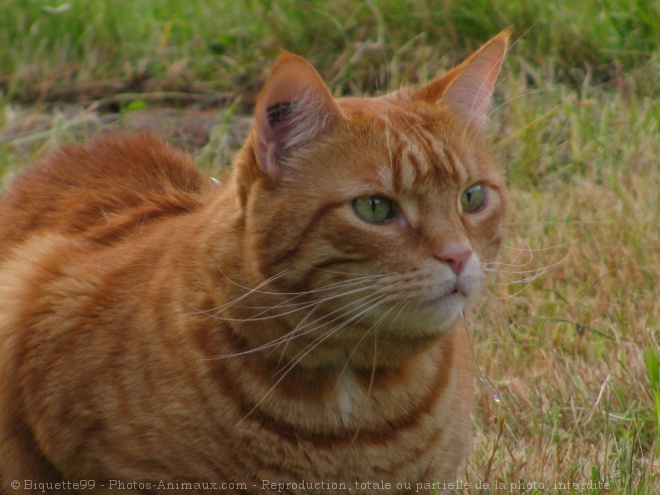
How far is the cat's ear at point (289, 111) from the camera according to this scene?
7.67 feet

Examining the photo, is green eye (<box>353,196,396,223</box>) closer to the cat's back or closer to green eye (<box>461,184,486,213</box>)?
green eye (<box>461,184,486,213</box>)

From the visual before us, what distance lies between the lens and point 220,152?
505cm

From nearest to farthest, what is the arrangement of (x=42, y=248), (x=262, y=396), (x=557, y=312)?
(x=262, y=396)
(x=42, y=248)
(x=557, y=312)

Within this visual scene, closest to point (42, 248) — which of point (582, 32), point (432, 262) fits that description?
point (432, 262)

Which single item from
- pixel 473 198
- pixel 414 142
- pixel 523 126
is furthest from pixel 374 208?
pixel 523 126

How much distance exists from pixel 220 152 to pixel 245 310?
106 inches

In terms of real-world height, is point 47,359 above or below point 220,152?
above

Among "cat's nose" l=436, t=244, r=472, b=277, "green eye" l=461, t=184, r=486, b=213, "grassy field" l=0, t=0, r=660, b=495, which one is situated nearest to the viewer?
"cat's nose" l=436, t=244, r=472, b=277

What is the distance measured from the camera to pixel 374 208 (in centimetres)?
238

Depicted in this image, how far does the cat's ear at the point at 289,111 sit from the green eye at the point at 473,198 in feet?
1.19

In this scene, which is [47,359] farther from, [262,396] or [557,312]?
[557,312]

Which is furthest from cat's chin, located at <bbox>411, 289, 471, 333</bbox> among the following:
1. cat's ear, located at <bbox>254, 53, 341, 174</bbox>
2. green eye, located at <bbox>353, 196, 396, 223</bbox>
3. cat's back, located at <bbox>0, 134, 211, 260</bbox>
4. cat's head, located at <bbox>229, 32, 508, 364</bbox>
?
cat's back, located at <bbox>0, 134, 211, 260</bbox>

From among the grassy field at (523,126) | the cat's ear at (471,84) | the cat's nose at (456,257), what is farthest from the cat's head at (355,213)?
the grassy field at (523,126)

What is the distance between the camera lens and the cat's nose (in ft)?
7.60
